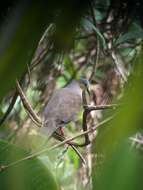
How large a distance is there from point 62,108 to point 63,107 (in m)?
0.02

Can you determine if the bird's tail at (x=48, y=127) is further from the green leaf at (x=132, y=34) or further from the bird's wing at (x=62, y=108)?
the green leaf at (x=132, y=34)

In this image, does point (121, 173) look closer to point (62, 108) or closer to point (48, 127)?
point (48, 127)

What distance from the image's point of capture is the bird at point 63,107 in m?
2.56

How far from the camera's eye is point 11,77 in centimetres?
33

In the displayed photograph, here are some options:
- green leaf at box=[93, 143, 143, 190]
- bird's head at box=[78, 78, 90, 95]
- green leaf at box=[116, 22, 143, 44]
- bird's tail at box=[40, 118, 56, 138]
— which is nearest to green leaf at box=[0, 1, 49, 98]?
green leaf at box=[93, 143, 143, 190]

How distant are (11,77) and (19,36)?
0.03 metres

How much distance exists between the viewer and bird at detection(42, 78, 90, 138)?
256 cm

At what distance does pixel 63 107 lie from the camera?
9.32 ft

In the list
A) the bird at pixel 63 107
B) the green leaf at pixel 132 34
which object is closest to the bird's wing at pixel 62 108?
the bird at pixel 63 107

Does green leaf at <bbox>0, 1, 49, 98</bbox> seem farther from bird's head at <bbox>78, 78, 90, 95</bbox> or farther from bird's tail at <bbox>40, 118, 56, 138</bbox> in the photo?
bird's head at <bbox>78, 78, 90, 95</bbox>

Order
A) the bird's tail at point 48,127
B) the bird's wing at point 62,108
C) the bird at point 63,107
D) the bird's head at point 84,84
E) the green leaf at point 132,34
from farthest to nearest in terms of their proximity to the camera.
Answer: the bird's head at point 84,84 < the bird's wing at point 62,108 < the bird at point 63,107 < the bird's tail at point 48,127 < the green leaf at point 132,34

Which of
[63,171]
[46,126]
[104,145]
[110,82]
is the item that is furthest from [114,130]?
[110,82]

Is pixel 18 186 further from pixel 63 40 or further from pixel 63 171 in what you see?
pixel 63 171

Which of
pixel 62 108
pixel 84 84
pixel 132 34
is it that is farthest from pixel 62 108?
pixel 132 34
